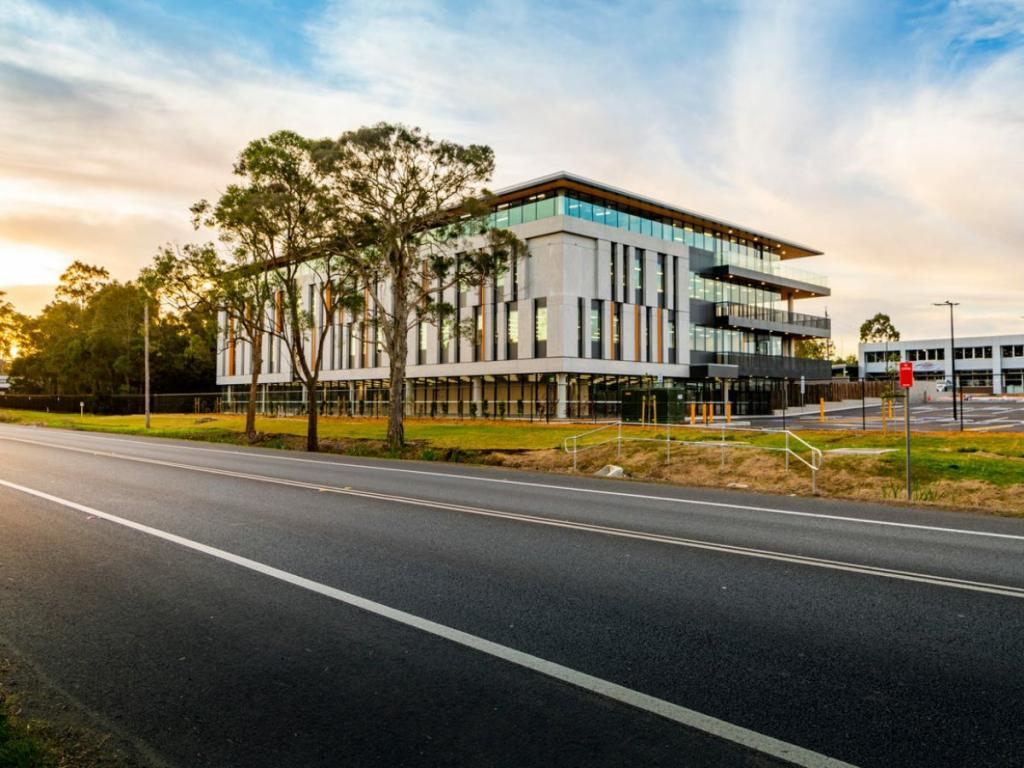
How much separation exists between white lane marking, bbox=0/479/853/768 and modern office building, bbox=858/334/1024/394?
108902 millimetres

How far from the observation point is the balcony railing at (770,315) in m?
59.7

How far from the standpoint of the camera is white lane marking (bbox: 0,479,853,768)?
3479 millimetres

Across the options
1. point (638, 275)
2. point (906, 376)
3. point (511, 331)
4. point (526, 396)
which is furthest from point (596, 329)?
point (906, 376)

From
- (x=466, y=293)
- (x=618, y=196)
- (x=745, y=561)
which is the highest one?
(x=618, y=196)

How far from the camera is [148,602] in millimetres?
6137

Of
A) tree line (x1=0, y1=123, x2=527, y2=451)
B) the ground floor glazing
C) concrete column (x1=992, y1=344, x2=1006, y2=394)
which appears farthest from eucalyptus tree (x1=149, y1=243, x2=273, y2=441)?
concrete column (x1=992, y1=344, x2=1006, y2=394)

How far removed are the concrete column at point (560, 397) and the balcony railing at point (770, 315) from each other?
19181mm

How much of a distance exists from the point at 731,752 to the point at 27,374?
12655 centimetres

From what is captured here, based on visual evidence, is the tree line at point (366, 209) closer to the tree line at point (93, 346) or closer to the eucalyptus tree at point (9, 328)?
the tree line at point (93, 346)

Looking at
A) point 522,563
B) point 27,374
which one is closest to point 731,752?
point 522,563

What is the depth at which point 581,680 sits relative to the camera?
430 cm

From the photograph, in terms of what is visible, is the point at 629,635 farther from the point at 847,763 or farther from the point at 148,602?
the point at 148,602

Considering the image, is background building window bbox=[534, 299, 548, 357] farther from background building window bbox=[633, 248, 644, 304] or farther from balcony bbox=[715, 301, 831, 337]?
balcony bbox=[715, 301, 831, 337]

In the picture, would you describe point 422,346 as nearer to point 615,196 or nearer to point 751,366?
point 615,196
